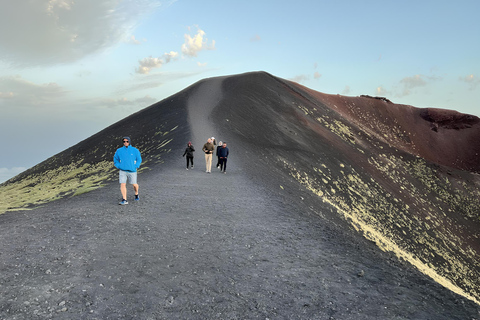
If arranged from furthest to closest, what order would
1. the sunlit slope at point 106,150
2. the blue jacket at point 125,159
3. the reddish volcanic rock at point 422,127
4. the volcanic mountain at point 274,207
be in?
1. the reddish volcanic rock at point 422,127
2. the sunlit slope at point 106,150
3. the blue jacket at point 125,159
4. the volcanic mountain at point 274,207

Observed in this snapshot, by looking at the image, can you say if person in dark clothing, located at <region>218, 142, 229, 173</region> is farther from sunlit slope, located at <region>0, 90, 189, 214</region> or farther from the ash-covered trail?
the ash-covered trail

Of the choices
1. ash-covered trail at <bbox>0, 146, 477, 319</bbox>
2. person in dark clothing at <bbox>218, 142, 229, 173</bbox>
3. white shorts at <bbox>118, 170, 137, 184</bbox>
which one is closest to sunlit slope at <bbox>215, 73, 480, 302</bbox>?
person in dark clothing at <bbox>218, 142, 229, 173</bbox>

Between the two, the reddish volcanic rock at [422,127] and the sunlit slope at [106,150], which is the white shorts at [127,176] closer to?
the sunlit slope at [106,150]

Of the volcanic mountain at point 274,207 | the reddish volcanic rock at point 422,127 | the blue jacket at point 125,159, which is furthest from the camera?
the reddish volcanic rock at point 422,127

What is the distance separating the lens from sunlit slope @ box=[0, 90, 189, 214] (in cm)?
2512

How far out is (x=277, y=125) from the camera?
1467 inches

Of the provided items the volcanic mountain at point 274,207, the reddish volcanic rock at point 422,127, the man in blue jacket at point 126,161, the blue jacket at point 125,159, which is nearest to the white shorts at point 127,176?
the man in blue jacket at point 126,161

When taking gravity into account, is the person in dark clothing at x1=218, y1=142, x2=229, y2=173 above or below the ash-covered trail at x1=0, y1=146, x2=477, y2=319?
above

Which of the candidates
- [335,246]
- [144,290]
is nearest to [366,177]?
[335,246]

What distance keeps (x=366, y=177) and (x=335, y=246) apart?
28.1 meters

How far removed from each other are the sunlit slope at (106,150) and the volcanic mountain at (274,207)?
0.25 metres

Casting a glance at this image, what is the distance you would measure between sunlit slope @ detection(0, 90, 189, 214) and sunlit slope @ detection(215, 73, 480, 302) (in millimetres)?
5242

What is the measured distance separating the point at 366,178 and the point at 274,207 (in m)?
25.5

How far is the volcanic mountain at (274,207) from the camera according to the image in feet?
23.9
